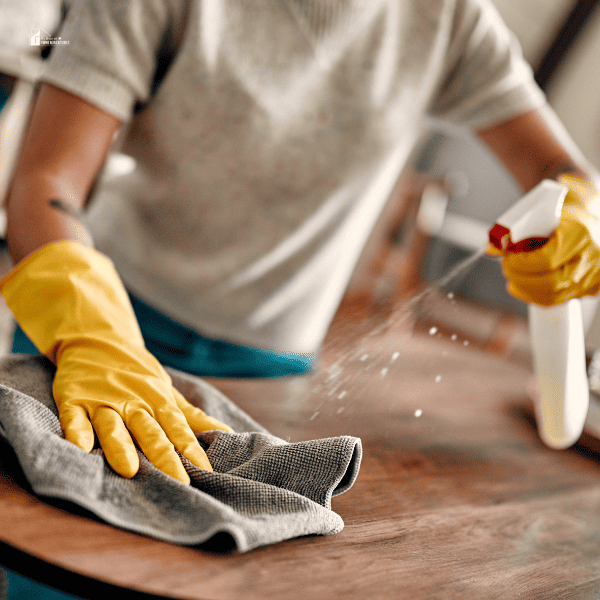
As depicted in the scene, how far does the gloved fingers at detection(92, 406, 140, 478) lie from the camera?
0.46 m

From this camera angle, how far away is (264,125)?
88 cm

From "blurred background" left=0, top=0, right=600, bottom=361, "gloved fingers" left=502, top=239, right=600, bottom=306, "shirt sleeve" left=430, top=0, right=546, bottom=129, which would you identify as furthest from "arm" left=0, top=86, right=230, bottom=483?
"blurred background" left=0, top=0, right=600, bottom=361


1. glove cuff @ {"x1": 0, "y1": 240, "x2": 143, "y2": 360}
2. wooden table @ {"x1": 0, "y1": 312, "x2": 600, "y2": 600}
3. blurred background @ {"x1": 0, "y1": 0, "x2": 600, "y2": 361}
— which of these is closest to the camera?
wooden table @ {"x1": 0, "y1": 312, "x2": 600, "y2": 600}

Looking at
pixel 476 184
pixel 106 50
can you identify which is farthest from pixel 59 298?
pixel 476 184

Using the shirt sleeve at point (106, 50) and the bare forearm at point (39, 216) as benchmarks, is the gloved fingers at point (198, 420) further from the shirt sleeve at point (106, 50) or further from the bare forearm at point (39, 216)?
the shirt sleeve at point (106, 50)

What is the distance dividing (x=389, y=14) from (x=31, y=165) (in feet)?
2.05

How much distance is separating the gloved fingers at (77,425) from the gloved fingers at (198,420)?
10 centimetres

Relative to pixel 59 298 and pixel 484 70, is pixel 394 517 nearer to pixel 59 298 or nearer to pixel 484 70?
pixel 59 298

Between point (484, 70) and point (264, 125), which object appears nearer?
point (264, 125)

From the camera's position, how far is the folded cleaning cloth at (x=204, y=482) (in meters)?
0.39

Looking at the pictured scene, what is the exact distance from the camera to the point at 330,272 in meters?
1.08

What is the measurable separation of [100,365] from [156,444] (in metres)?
0.13

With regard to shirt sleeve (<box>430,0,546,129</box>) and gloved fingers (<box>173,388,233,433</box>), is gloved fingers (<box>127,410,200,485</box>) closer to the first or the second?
gloved fingers (<box>173,388,233,433</box>)

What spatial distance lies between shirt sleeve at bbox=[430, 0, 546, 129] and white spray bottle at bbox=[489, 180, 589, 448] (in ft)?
1.19
